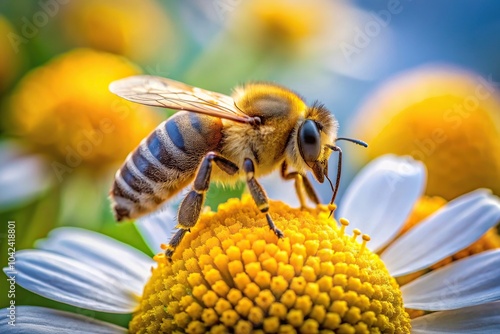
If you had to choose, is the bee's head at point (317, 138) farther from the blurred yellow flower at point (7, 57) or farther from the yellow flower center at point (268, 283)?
the blurred yellow flower at point (7, 57)

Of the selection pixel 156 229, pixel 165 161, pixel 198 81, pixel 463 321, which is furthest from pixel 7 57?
pixel 463 321

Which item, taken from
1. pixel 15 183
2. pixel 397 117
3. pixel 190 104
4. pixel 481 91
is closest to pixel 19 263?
pixel 190 104

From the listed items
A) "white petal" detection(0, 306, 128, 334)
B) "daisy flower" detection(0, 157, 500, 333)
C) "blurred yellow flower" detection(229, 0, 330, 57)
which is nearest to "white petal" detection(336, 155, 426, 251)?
"daisy flower" detection(0, 157, 500, 333)

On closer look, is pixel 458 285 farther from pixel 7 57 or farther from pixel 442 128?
pixel 7 57

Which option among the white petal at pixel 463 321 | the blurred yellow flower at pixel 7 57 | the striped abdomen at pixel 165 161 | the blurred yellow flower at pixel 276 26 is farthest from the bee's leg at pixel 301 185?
the blurred yellow flower at pixel 276 26

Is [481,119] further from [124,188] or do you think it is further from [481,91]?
[124,188]

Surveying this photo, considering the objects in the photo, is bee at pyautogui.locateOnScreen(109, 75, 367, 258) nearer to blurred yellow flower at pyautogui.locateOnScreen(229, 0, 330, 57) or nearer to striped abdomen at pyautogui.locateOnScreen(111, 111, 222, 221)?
striped abdomen at pyautogui.locateOnScreen(111, 111, 222, 221)

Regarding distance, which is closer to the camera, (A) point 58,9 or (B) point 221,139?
(B) point 221,139
